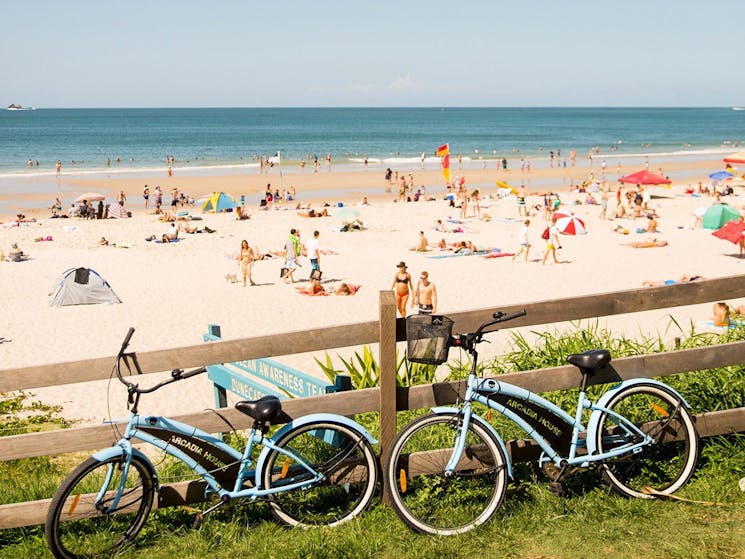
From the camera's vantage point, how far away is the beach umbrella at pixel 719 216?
24828 mm

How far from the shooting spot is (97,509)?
166 inches

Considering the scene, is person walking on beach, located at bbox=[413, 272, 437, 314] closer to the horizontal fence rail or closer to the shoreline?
the horizontal fence rail

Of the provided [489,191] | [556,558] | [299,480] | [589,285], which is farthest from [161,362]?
[489,191]

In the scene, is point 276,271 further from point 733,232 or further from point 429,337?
point 429,337

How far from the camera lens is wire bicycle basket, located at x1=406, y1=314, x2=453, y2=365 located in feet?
14.3

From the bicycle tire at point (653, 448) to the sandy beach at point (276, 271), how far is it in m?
3.20

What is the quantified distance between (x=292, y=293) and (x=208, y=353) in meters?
15.6

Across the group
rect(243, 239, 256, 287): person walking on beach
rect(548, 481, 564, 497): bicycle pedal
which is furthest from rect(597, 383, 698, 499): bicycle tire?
rect(243, 239, 256, 287): person walking on beach

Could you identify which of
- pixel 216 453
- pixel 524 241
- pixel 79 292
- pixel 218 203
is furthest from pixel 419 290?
pixel 218 203

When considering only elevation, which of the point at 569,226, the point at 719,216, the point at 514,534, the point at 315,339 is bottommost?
the point at 569,226

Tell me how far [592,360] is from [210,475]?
2205 millimetres

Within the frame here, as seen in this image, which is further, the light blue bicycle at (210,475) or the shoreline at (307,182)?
the shoreline at (307,182)

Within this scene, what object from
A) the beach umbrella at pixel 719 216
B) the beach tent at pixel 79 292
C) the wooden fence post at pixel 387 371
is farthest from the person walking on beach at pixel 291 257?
the wooden fence post at pixel 387 371

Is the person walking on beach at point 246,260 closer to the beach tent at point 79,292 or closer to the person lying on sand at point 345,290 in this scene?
the person lying on sand at point 345,290
